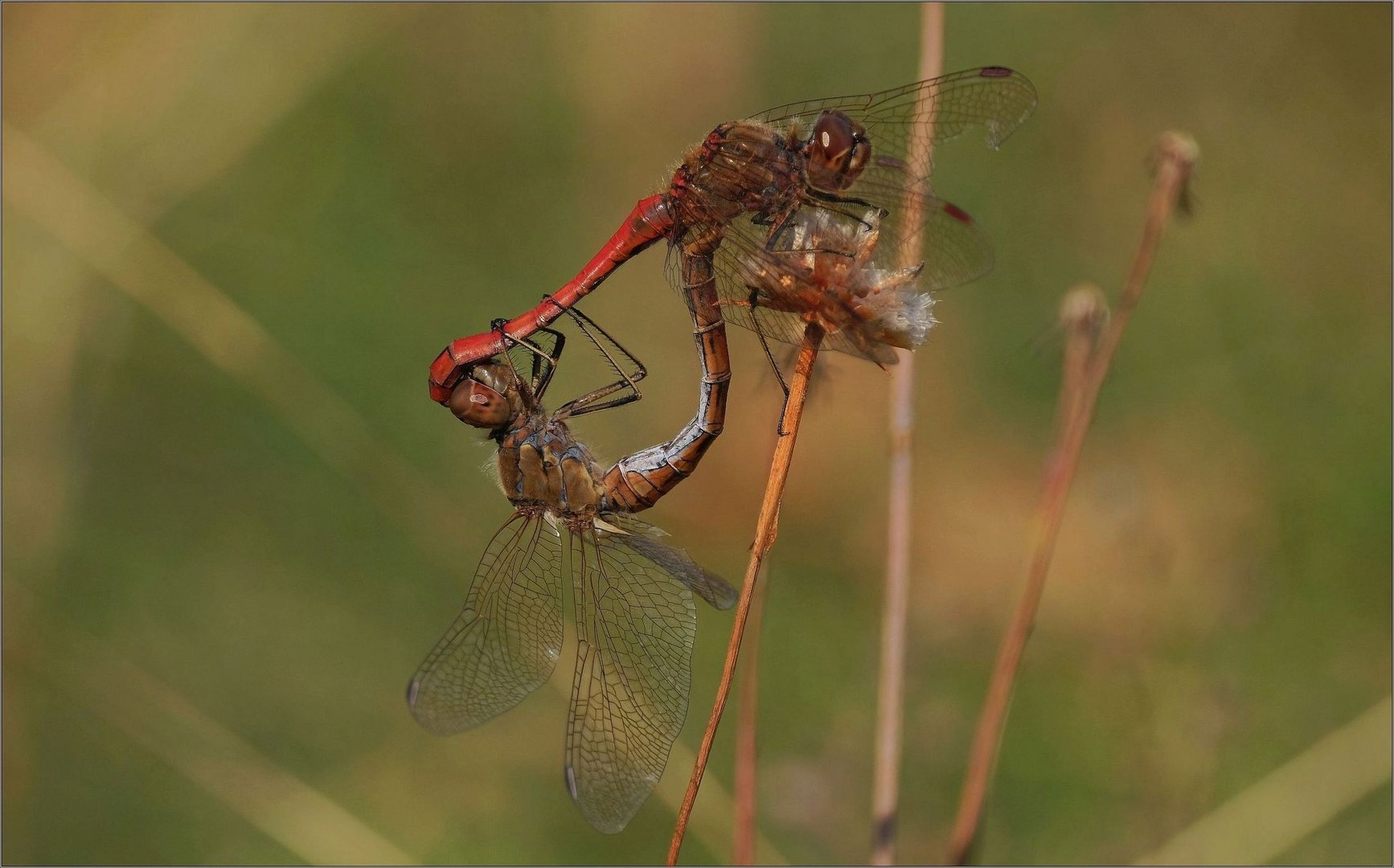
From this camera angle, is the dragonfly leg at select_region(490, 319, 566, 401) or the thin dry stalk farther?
the dragonfly leg at select_region(490, 319, 566, 401)

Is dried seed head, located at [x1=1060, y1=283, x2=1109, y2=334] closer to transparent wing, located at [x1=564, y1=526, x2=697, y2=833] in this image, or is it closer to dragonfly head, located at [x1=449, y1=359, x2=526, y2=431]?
transparent wing, located at [x1=564, y1=526, x2=697, y2=833]

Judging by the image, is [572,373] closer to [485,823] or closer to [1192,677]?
[485,823]

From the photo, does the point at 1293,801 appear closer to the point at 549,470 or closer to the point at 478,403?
the point at 549,470

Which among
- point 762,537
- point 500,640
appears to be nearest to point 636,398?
point 500,640

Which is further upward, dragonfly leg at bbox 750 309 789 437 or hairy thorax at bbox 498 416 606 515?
hairy thorax at bbox 498 416 606 515

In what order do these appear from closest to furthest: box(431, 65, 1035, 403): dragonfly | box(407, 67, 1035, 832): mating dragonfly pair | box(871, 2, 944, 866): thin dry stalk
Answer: box(431, 65, 1035, 403): dragonfly
box(871, 2, 944, 866): thin dry stalk
box(407, 67, 1035, 832): mating dragonfly pair

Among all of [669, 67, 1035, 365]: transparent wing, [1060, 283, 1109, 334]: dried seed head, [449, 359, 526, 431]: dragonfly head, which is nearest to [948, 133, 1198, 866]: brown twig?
[1060, 283, 1109, 334]: dried seed head

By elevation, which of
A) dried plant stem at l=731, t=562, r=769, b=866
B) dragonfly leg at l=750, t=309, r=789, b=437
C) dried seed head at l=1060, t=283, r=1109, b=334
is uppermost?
dragonfly leg at l=750, t=309, r=789, b=437
